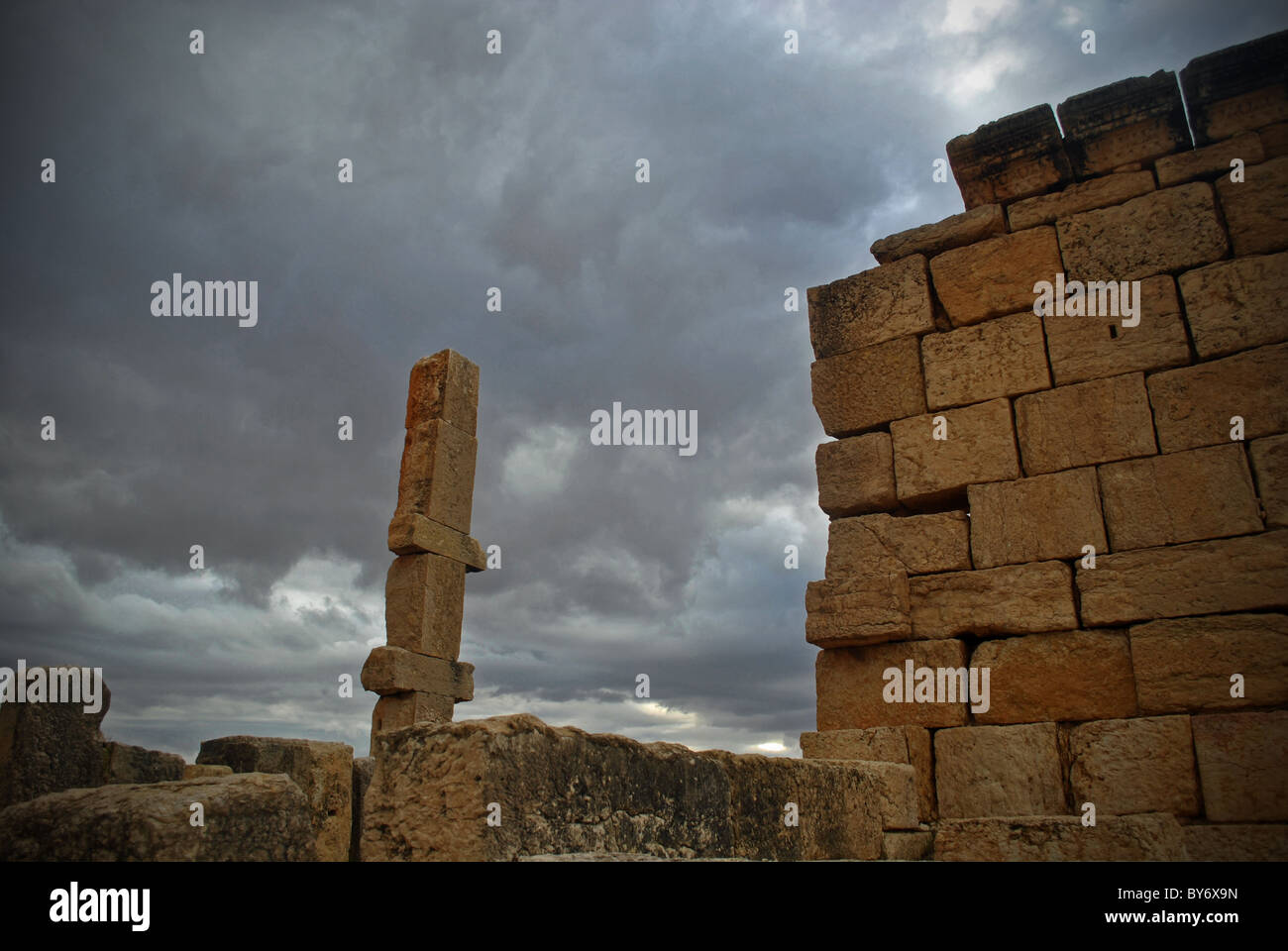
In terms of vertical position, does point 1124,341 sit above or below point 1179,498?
above

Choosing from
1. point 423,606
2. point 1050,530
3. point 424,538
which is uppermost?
point 424,538

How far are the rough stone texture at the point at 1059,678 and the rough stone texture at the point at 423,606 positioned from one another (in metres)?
6.79

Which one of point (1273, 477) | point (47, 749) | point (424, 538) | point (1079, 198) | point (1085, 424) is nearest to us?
point (1273, 477)

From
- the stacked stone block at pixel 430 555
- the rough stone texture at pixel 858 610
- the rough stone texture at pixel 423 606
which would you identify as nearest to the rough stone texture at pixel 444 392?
the stacked stone block at pixel 430 555

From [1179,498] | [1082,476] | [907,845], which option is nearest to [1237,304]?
[1179,498]

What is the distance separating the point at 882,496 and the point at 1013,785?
2.06 m

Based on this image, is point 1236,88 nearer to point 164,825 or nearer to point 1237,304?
point 1237,304

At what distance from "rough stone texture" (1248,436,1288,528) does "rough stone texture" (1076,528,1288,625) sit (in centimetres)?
11

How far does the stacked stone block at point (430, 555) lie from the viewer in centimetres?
1030

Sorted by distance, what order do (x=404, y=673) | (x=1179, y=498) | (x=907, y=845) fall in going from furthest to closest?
(x=404, y=673), (x=1179, y=498), (x=907, y=845)

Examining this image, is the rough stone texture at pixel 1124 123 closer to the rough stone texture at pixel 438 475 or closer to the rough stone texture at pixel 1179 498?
the rough stone texture at pixel 1179 498

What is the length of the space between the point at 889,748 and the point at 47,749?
212 inches

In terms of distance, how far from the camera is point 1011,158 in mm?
6637

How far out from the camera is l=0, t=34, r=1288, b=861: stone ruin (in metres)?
4.82
